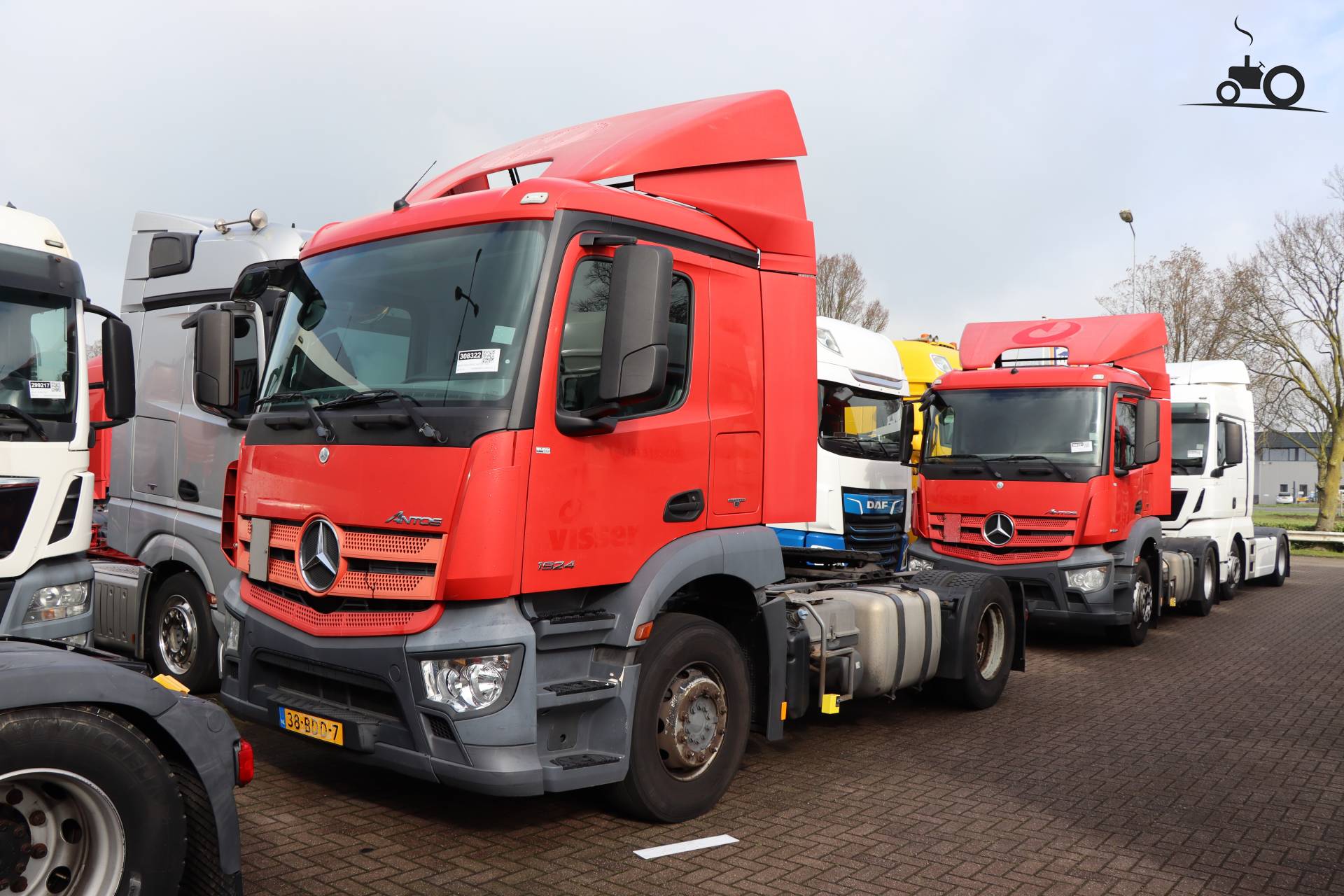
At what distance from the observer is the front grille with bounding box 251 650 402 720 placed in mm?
4648

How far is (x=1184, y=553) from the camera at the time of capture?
13828mm

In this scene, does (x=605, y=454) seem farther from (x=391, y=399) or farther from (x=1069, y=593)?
(x=1069, y=593)

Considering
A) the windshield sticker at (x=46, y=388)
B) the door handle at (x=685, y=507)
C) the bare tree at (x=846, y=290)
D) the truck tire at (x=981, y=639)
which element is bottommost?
the truck tire at (x=981, y=639)

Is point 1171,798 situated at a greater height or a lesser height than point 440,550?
lesser

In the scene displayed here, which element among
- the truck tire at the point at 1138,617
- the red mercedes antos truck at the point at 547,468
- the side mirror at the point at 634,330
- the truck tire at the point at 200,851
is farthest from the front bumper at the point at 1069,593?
the truck tire at the point at 200,851

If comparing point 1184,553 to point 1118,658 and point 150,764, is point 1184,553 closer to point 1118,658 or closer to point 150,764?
point 1118,658

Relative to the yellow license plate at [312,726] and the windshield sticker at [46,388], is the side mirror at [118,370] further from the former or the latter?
the yellow license plate at [312,726]

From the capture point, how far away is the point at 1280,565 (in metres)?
19.5

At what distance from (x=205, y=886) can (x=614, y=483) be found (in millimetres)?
2275

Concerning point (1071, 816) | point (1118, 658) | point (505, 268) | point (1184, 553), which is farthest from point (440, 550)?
point (1184, 553)

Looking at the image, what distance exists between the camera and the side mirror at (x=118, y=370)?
6.54 meters

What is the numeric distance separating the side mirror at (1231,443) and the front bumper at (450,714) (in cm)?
1272

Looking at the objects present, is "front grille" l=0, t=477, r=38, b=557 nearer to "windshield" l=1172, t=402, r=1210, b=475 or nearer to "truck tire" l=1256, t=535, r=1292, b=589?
"windshield" l=1172, t=402, r=1210, b=475

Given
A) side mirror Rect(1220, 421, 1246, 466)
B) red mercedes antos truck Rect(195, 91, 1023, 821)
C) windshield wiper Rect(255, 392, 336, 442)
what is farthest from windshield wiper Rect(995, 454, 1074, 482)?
windshield wiper Rect(255, 392, 336, 442)
